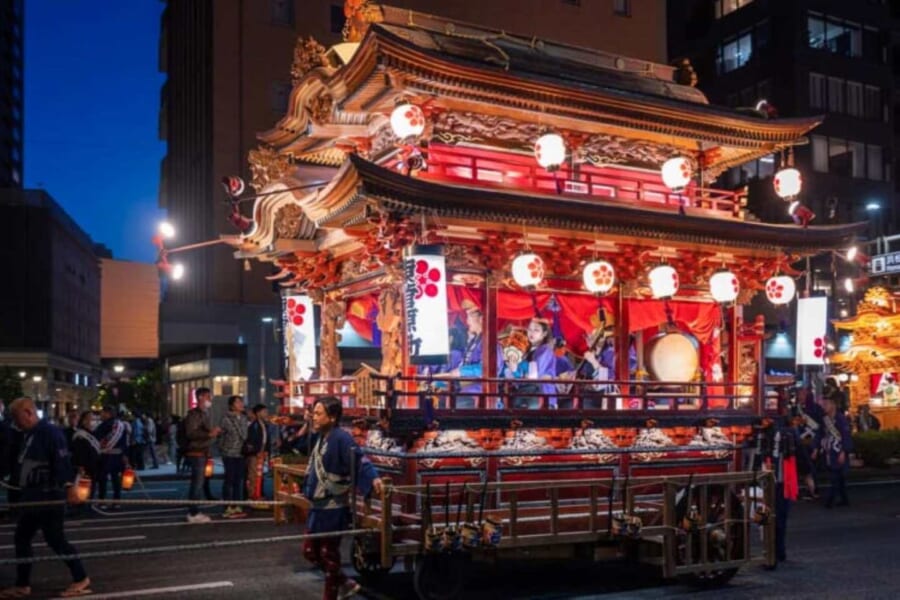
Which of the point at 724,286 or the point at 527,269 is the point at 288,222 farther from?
the point at 724,286

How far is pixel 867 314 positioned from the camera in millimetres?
33656

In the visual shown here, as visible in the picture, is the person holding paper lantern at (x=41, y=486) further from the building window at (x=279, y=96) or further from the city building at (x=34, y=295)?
the city building at (x=34, y=295)

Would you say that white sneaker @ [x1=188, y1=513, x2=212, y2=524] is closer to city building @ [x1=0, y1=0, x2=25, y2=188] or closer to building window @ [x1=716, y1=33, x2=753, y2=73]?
building window @ [x1=716, y1=33, x2=753, y2=73]

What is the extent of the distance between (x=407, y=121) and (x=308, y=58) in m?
2.87

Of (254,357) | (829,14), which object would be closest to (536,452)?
(254,357)

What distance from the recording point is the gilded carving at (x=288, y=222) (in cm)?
1603

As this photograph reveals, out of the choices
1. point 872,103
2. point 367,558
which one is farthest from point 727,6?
point 367,558

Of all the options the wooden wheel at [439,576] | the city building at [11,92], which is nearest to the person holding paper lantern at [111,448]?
the wooden wheel at [439,576]

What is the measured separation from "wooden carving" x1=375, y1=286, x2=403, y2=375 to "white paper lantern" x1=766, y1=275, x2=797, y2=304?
6915mm

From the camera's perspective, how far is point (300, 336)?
17.1 metres

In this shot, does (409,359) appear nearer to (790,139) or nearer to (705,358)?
(705,358)

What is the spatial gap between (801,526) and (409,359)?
771 cm

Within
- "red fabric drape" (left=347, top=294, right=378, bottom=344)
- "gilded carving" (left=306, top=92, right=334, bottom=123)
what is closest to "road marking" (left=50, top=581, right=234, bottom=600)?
"red fabric drape" (left=347, top=294, right=378, bottom=344)

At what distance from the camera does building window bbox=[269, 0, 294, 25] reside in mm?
41469
